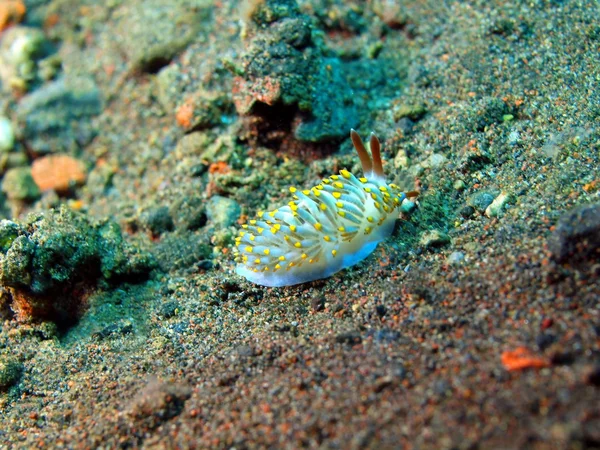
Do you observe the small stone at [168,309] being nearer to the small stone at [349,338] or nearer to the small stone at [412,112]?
the small stone at [349,338]

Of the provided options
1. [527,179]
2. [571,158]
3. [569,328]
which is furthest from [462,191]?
[569,328]

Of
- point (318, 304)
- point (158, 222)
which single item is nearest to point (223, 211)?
point (158, 222)

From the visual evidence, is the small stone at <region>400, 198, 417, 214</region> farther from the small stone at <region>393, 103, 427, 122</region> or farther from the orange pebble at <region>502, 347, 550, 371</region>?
the orange pebble at <region>502, 347, 550, 371</region>

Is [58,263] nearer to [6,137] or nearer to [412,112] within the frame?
[412,112]

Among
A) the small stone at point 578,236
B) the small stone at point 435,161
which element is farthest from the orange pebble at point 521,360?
the small stone at point 435,161

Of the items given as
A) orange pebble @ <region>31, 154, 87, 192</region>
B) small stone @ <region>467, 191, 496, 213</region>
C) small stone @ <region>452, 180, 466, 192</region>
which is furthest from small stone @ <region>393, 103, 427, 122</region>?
orange pebble @ <region>31, 154, 87, 192</region>

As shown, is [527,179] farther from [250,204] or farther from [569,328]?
[250,204]
